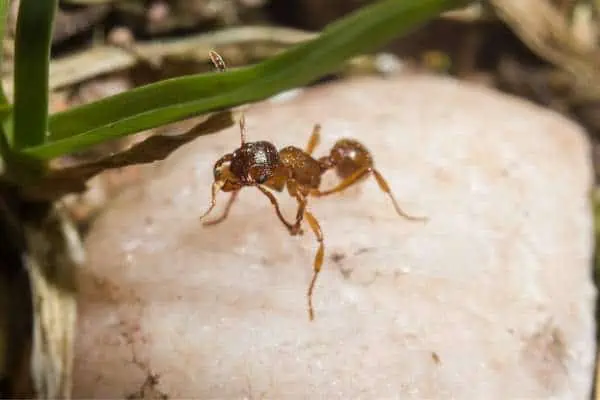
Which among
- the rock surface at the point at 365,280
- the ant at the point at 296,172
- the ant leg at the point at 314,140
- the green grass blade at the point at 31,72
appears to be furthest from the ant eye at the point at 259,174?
the green grass blade at the point at 31,72

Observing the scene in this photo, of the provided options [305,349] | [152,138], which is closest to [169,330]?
[305,349]

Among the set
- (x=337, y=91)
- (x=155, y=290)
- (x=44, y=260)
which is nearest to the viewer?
(x=155, y=290)

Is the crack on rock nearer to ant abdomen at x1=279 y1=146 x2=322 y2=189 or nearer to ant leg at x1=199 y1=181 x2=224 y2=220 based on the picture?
ant abdomen at x1=279 y1=146 x2=322 y2=189

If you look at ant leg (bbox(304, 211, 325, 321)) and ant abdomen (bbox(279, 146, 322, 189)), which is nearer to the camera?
ant leg (bbox(304, 211, 325, 321))

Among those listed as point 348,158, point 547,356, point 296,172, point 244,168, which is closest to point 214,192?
point 244,168

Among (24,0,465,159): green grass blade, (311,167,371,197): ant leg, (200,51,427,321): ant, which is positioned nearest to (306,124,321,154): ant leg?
(200,51,427,321): ant

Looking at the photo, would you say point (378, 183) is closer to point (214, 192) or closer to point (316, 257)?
point (316, 257)

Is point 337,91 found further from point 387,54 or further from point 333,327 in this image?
point 333,327
